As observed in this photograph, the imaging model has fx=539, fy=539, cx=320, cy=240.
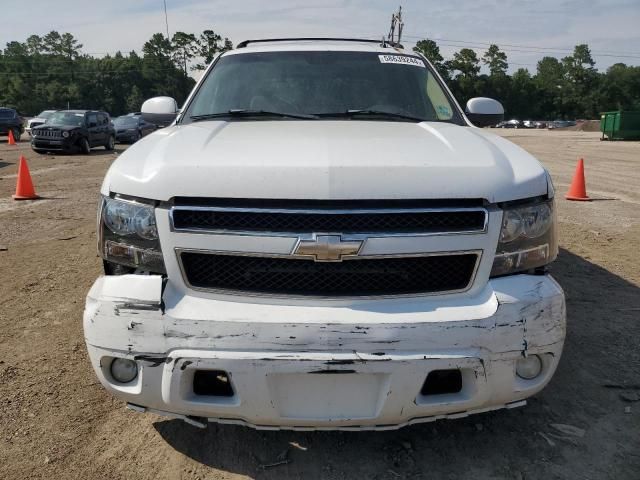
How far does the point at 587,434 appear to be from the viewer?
2588 millimetres

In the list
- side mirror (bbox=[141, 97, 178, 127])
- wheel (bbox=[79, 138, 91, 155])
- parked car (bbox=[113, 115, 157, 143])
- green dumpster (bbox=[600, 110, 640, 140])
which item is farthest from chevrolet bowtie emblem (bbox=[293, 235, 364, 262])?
green dumpster (bbox=[600, 110, 640, 140])

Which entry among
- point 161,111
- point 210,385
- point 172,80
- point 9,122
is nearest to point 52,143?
point 9,122

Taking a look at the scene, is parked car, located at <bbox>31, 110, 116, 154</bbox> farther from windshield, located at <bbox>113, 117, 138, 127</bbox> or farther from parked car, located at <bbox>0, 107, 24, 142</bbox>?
parked car, located at <bbox>0, 107, 24, 142</bbox>

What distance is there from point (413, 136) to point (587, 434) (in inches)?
65.5

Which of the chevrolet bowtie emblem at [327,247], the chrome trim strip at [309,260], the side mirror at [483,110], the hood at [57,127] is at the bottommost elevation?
the hood at [57,127]

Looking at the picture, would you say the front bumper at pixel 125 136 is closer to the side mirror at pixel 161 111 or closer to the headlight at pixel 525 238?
the side mirror at pixel 161 111

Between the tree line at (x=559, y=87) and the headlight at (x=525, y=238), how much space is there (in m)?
107

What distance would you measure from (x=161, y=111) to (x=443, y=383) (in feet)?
9.63

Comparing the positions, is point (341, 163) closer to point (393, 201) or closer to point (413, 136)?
point (393, 201)

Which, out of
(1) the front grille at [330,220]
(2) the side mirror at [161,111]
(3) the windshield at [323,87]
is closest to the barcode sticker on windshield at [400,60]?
(3) the windshield at [323,87]

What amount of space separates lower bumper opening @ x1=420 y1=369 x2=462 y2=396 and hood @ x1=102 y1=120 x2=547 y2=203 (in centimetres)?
69

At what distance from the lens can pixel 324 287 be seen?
2104 mm

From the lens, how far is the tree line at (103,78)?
3684 inches

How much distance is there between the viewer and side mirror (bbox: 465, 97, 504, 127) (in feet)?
13.3
